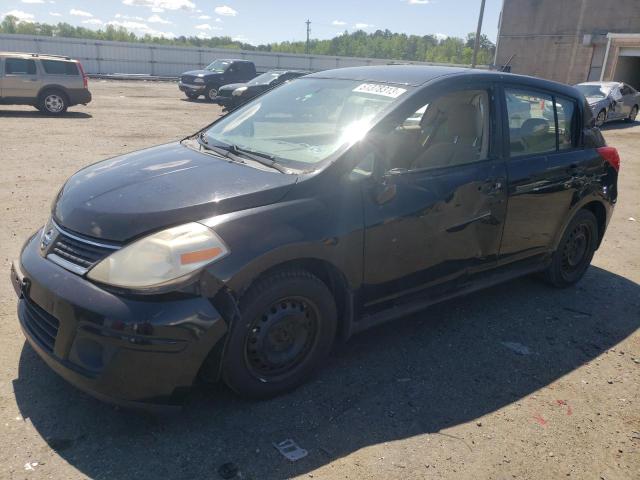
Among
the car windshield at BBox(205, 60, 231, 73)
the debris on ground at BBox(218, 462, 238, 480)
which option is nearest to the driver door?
the debris on ground at BBox(218, 462, 238, 480)

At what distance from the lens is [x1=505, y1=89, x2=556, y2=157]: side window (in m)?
3.98

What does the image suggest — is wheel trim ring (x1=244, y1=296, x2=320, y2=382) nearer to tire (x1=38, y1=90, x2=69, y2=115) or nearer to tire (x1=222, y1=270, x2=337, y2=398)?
tire (x1=222, y1=270, x2=337, y2=398)

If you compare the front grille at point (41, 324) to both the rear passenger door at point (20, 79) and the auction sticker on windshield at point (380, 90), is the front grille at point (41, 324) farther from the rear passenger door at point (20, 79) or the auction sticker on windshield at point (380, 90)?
the rear passenger door at point (20, 79)

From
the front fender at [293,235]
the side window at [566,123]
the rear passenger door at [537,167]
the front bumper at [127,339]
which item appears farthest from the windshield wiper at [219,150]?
the side window at [566,123]

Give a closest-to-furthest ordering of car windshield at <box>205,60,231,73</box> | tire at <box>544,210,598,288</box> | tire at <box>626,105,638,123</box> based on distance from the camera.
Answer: tire at <box>544,210,598,288</box>, tire at <box>626,105,638,123</box>, car windshield at <box>205,60,231,73</box>

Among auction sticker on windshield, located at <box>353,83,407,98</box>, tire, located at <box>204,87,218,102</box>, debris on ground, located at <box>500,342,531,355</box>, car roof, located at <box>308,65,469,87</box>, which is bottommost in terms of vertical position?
debris on ground, located at <box>500,342,531,355</box>

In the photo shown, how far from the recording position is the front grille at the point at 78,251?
2639mm

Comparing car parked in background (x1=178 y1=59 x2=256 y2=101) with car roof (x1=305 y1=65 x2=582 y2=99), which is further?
car parked in background (x1=178 y1=59 x2=256 y2=101)

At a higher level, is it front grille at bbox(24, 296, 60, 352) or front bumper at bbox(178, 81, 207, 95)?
front grille at bbox(24, 296, 60, 352)

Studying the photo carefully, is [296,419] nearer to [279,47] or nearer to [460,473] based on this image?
[460,473]

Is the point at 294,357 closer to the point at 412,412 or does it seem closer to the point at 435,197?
the point at 412,412

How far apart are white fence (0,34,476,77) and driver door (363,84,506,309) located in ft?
101

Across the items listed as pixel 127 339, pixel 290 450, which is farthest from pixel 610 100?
pixel 127 339

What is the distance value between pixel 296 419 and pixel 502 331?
1932 millimetres
